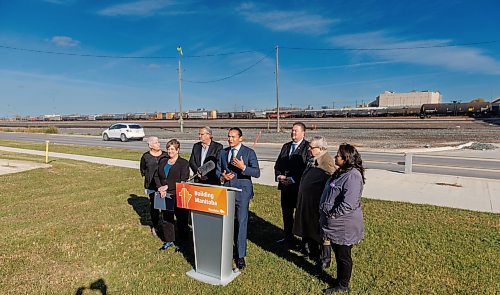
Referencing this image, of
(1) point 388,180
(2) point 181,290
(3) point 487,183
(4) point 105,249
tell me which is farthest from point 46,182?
(3) point 487,183

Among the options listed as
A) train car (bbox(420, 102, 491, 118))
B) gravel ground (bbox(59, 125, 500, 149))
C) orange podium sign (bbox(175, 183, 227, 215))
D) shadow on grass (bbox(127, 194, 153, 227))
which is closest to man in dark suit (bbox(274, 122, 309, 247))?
orange podium sign (bbox(175, 183, 227, 215))

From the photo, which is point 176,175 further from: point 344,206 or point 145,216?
point 344,206

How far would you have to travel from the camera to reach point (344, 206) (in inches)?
140

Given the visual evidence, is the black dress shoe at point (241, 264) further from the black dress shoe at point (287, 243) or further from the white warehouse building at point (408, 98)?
the white warehouse building at point (408, 98)

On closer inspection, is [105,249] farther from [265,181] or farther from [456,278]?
[265,181]

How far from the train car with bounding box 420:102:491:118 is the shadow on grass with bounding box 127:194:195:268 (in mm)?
53900

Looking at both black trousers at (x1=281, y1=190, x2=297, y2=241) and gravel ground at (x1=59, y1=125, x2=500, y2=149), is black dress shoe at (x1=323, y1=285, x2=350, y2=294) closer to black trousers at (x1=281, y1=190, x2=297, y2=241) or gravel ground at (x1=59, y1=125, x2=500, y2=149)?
black trousers at (x1=281, y1=190, x2=297, y2=241)

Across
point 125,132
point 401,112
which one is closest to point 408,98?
point 401,112

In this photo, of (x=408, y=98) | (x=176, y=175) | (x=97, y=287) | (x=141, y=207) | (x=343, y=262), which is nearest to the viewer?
(x=343, y=262)

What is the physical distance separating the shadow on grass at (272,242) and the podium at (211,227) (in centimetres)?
93

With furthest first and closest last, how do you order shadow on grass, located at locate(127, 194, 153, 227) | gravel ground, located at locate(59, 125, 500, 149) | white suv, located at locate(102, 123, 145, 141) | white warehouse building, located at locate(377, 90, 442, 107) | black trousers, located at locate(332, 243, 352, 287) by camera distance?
white warehouse building, located at locate(377, 90, 442, 107) → white suv, located at locate(102, 123, 145, 141) → gravel ground, located at locate(59, 125, 500, 149) → shadow on grass, located at locate(127, 194, 153, 227) → black trousers, located at locate(332, 243, 352, 287)

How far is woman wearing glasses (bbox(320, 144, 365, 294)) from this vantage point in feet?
11.7

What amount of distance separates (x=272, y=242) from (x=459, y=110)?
5882cm

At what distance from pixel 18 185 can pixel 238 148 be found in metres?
8.67
